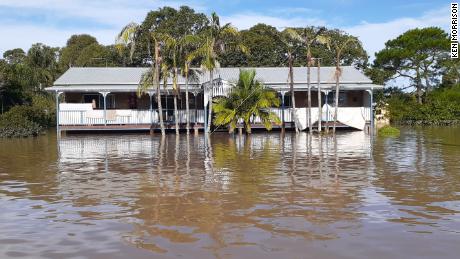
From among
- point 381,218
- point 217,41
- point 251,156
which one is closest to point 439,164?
point 251,156

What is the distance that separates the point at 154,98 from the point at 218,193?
25.6m

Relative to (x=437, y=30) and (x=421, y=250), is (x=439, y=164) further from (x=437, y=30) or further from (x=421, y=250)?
(x=437, y=30)

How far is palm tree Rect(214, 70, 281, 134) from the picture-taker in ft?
92.7

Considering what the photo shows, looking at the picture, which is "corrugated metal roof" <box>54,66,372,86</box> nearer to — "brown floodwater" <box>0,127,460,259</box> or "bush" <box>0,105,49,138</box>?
"bush" <box>0,105,49,138</box>

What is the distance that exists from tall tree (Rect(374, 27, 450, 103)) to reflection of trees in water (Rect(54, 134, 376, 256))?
35.8 meters

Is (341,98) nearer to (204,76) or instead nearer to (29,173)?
(204,76)

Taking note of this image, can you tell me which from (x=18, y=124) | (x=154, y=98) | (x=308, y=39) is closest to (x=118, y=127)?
(x=154, y=98)

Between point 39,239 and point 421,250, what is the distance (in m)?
4.74

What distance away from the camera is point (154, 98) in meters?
35.2

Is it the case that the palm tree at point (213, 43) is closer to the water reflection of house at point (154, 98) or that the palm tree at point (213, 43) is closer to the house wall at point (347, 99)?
the water reflection of house at point (154, 98)

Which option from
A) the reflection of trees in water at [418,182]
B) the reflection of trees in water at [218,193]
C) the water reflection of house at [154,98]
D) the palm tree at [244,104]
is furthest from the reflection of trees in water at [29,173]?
the water reflection of house at [154,98]

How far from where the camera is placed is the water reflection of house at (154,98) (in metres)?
31.6

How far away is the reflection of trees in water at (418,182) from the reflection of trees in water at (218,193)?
0.62 m

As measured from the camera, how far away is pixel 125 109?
113 ft
